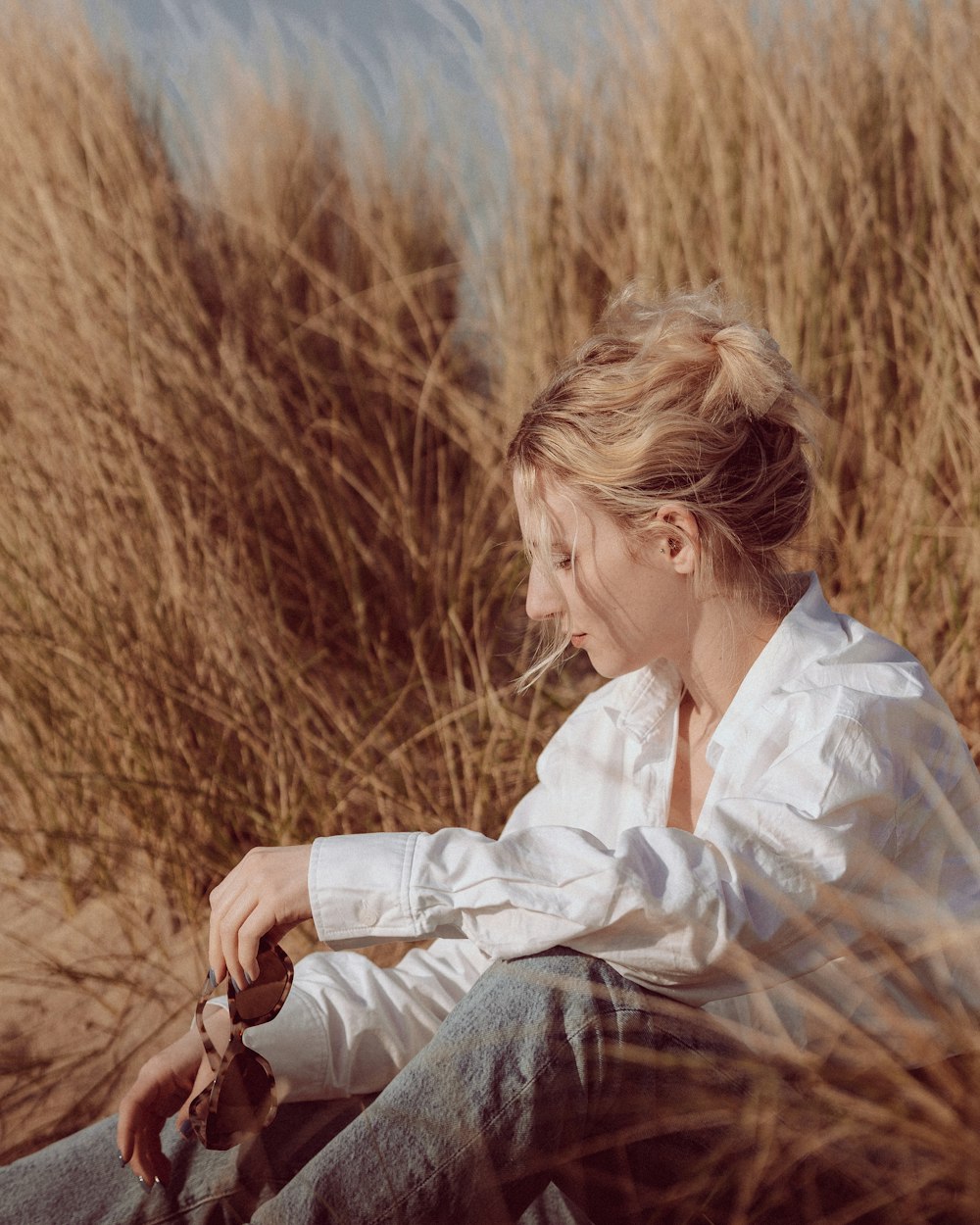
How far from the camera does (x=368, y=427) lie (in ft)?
9.30

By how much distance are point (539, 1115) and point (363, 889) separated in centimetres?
26

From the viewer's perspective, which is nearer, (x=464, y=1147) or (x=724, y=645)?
(x=464, y=1147)

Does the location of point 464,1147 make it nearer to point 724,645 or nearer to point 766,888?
point 766,888

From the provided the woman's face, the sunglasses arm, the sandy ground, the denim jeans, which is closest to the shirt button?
the denim jeans

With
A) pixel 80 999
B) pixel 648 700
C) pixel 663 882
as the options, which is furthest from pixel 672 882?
pixel 80 999

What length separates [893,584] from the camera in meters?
2.20

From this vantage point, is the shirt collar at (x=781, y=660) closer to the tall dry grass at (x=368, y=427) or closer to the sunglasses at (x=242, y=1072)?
the sunglasses at (x=242, y=1072)

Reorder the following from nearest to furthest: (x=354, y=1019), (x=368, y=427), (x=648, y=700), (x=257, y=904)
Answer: (x=257, y=904) → (x=354, y=1019) → (x=648, y=700) → (x=368, y=427)

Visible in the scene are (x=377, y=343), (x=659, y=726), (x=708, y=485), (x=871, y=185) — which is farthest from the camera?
(x=377, y=343)

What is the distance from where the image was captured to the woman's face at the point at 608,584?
4.31ft

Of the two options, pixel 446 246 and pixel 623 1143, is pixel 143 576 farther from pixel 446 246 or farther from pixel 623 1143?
pixel 446 246

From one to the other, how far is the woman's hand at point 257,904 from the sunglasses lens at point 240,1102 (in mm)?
123

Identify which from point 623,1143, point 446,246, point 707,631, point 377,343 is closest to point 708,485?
point 707,631

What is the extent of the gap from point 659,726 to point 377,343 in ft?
5.98
